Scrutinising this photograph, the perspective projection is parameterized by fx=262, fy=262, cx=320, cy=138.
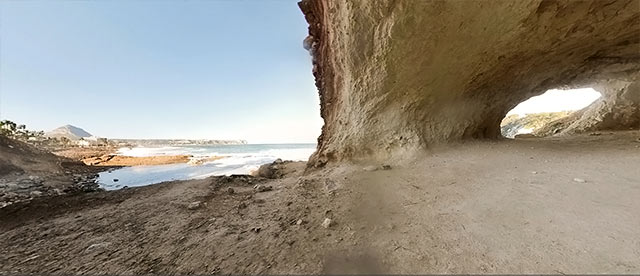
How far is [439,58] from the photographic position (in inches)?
197

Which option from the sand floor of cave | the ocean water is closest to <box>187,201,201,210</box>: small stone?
the sand floor of cave

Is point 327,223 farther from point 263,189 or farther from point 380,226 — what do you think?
point 263,189

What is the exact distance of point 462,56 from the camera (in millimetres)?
5047

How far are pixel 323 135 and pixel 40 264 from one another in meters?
5.69

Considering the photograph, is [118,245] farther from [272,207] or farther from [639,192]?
[639,192]

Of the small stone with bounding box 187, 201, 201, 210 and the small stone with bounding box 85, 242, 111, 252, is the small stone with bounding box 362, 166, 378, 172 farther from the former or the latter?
the small stone with bounding box 85, 242, 111, 252

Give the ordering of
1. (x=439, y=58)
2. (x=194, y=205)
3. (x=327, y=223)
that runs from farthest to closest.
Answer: (x=439, y=58), (x=194, y=205), (x=327, y=223)

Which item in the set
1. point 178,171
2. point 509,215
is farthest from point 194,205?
point 178,171

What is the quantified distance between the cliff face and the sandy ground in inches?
58.6

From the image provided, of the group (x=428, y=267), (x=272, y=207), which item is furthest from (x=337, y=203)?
(x=428, y=267)

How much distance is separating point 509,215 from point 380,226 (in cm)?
109

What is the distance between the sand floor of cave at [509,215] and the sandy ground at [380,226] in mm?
11

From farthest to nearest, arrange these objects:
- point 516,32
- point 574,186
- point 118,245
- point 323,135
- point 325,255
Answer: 1. point 323,135
2. point 516,32
3. point 574,186
4. point 118,245
5. point 325,255

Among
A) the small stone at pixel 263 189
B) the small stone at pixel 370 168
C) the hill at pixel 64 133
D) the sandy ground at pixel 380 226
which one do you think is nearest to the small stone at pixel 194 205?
the sandy ground at pixel 380 226
